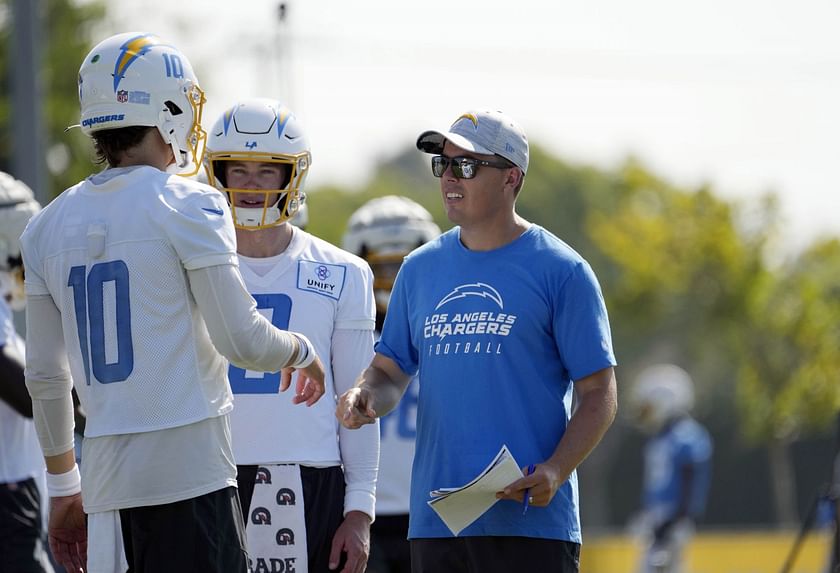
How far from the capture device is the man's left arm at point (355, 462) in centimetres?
546

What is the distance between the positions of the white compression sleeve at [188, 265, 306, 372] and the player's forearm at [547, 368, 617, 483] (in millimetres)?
1097

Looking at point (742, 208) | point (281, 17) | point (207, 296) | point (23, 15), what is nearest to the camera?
point (207, 296)

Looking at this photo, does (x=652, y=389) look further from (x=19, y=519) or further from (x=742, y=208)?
(x=19, y=519)

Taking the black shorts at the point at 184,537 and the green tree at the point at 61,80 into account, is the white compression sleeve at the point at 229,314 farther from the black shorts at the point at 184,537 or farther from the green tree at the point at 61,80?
the green tree at the point at 61,80

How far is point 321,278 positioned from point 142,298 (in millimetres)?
1387

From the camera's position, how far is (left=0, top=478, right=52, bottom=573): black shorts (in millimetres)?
6328

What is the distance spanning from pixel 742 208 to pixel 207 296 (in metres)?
24.7

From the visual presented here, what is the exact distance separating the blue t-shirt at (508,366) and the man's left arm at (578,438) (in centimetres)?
6

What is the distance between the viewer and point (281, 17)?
7.88m

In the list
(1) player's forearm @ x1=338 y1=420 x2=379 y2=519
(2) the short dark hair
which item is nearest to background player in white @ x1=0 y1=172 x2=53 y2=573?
(1) player's forearm @ x1=338 y1=420 x2=379 y2=519

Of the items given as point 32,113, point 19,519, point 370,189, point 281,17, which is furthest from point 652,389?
point 370,189

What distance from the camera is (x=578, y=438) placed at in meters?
4.90

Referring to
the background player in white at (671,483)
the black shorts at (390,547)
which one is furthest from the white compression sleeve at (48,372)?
the background player in white at (671,483)

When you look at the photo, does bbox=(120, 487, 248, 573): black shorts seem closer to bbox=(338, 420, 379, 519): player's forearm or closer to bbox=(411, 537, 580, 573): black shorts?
bbox=(411, 537, 580, 573): black shorts
